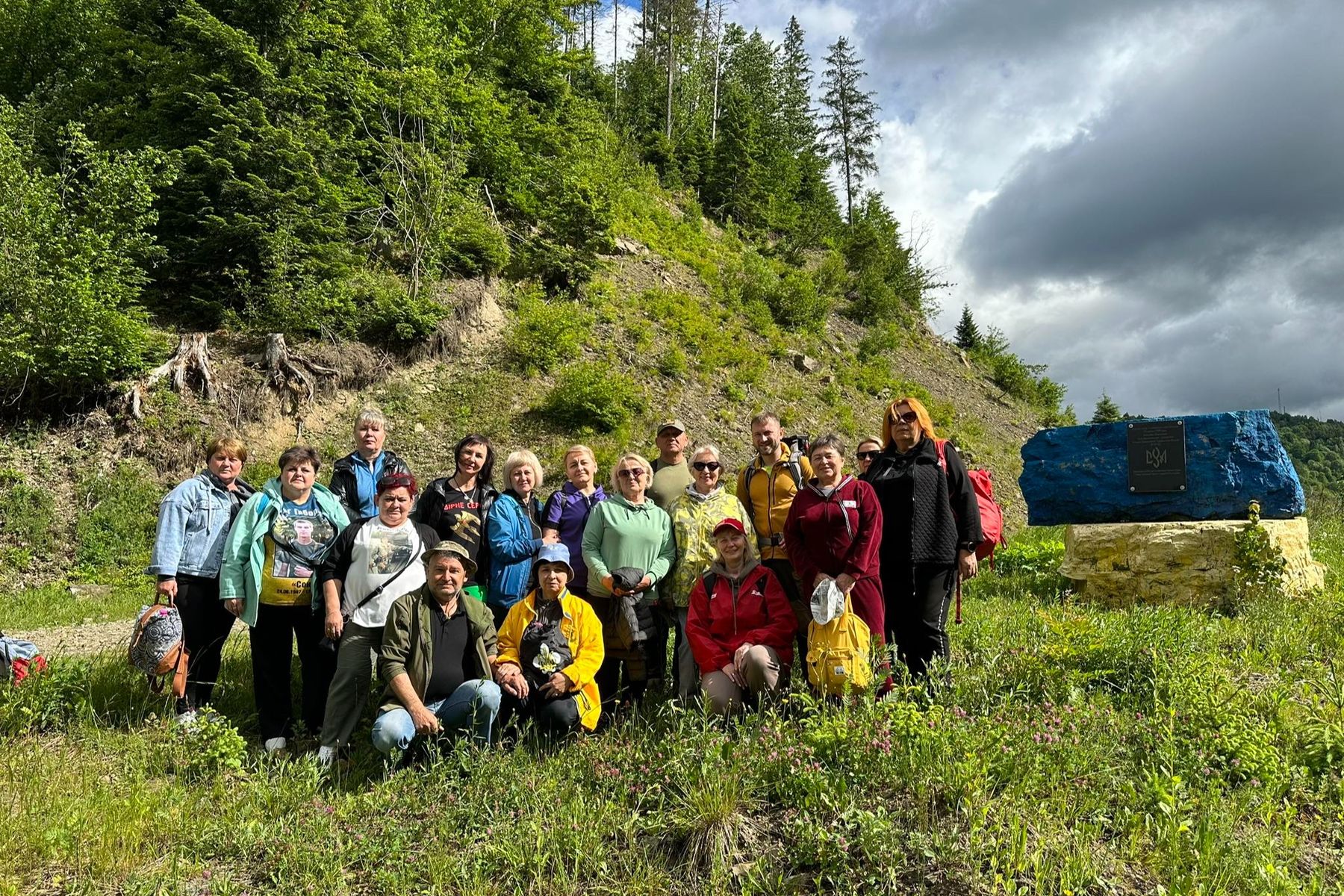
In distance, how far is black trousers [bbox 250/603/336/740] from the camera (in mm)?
4516

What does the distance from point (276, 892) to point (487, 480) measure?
2.65 meters

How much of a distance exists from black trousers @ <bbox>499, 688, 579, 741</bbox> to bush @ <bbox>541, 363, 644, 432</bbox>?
33.3ft

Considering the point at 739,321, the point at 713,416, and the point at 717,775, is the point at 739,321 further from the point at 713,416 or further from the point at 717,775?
the point at 717,775

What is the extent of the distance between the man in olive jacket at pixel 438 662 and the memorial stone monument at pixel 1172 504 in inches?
250

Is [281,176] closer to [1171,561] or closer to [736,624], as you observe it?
[736,624]

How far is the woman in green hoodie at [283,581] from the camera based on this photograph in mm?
4406

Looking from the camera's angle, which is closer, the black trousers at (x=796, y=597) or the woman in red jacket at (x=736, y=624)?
the woman in red jacket at (x=736, y=624)

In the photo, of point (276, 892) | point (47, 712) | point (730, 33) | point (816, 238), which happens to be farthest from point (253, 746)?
point (730, 33)

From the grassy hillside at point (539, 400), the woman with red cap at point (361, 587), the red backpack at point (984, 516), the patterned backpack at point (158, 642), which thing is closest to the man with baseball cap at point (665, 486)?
the woman with red cap at point (361, 587)

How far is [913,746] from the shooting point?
3.32 meters

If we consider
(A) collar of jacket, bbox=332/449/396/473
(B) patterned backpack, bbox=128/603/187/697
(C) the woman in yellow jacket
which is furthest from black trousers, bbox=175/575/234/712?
(C) the woman in yellow jacket

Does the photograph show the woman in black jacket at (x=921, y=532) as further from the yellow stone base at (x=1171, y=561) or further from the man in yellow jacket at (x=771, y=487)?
the yellow stone base at (x=1171, y=561)

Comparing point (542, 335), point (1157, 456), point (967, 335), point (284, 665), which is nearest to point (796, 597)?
point (284, 665)

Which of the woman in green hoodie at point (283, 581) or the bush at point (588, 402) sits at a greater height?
the bush at point (588, 402)
